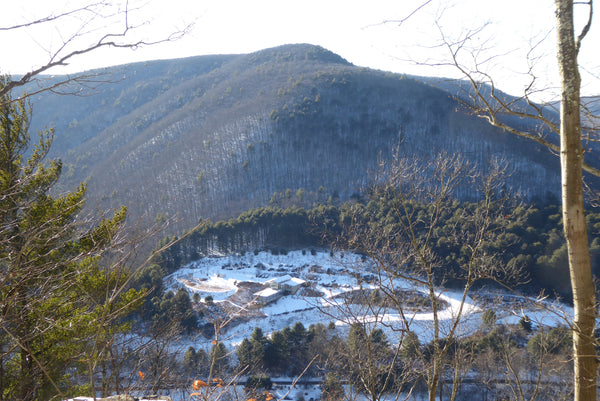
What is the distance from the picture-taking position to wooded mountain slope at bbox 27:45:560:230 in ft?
150

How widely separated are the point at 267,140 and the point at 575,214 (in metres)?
54.2

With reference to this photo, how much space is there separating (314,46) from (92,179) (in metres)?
61.8

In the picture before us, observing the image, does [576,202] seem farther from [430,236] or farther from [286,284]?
[286,284]

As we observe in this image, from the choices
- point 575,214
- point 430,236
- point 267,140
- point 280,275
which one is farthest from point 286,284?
point 267,140

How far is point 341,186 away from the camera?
155ft

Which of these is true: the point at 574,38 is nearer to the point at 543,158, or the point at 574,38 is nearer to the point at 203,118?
the point at 543,158

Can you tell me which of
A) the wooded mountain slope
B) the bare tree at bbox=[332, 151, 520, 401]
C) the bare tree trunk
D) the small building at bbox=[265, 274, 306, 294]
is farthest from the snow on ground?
the bare tree trunk

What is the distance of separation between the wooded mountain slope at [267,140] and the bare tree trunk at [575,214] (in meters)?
33.5

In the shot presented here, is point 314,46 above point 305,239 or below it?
above

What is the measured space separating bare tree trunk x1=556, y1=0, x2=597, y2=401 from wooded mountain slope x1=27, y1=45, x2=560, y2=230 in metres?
33.5

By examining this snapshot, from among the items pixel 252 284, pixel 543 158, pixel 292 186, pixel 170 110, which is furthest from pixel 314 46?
pixel 252 284

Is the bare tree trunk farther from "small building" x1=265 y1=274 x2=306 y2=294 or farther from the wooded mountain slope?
the wooded mountain slope

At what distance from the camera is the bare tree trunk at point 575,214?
218 centimetres

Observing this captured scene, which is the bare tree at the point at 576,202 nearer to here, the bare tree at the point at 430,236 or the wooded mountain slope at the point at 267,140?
the bare tree at the point at 430,236
